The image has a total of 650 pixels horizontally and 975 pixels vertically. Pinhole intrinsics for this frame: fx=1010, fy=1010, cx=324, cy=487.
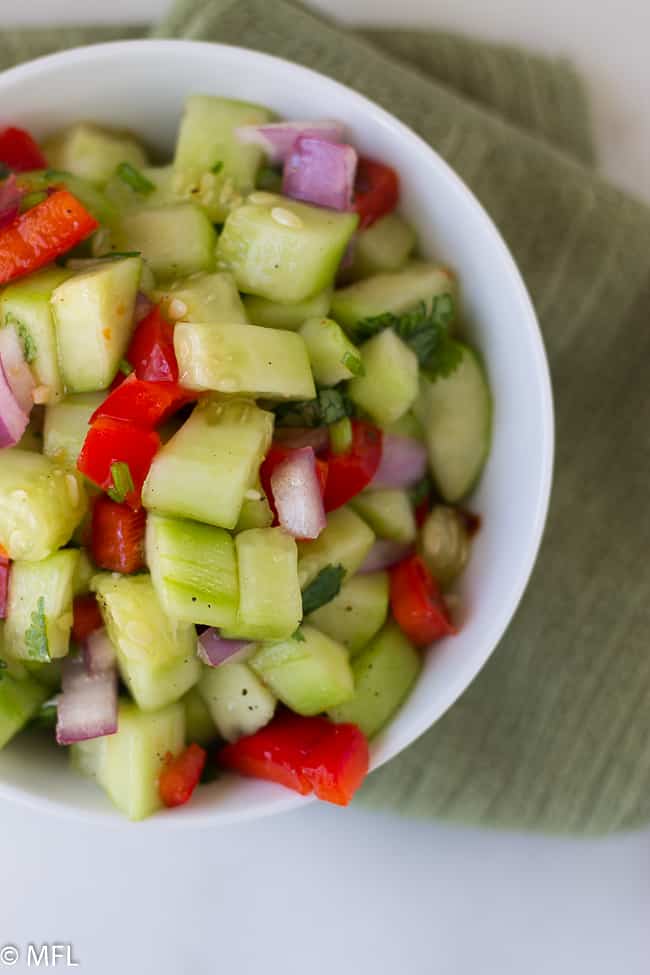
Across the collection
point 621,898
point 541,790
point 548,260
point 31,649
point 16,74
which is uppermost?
point 16,74

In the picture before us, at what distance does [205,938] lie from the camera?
1.87 metres

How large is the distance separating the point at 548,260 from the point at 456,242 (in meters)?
0.36

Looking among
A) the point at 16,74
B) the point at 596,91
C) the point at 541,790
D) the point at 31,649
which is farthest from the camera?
the point at 596,91

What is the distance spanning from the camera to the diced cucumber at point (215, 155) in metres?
1.49

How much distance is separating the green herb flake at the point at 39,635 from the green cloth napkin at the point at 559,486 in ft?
2.39

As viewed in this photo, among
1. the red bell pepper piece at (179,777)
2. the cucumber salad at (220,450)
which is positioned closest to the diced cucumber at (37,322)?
the cucumber salad at (220,450)

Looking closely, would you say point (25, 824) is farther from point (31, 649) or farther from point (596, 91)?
point (596, 91)

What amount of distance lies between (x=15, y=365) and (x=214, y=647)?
1.51ft

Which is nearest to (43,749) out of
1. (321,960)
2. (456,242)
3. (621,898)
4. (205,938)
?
(205,938)

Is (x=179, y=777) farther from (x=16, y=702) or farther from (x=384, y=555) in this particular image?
(x=384, y=555)

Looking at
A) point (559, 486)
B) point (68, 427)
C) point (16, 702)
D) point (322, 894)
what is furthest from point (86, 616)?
point (559, 486)

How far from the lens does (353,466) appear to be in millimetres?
1433

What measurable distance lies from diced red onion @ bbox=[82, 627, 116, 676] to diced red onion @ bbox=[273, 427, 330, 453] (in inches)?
14.5

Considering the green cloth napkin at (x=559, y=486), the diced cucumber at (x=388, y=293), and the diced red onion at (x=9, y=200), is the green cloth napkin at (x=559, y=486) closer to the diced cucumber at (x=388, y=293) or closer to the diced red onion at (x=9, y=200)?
the diced cucumber at (x=388, y=293)
